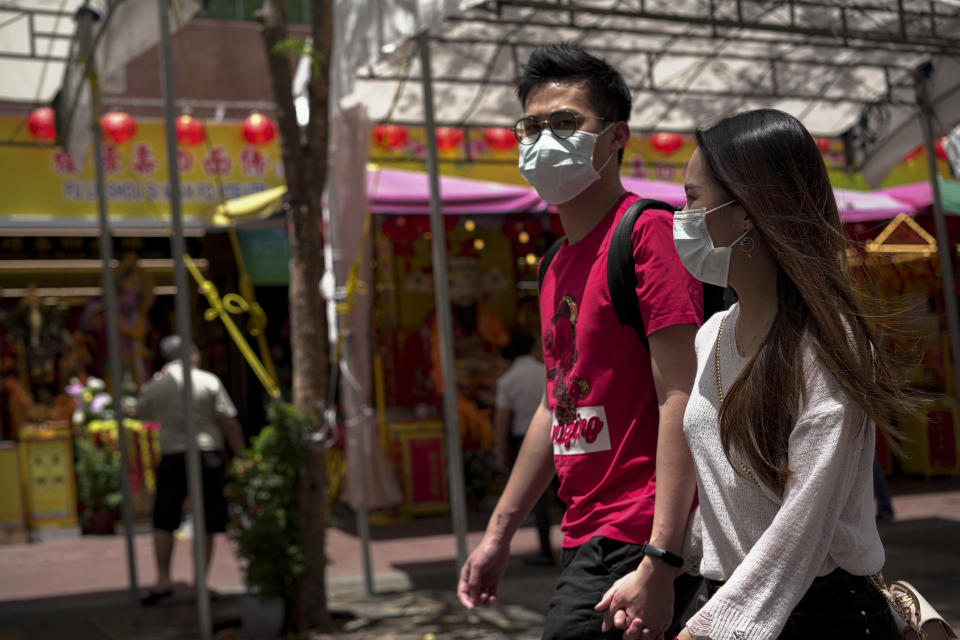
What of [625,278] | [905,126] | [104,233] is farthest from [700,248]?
[905,126]

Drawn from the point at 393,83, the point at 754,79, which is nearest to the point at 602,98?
the point at 393,83

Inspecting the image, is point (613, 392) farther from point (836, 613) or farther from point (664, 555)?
point (836, 613)

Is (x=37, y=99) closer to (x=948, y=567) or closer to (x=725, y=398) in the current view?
(x=948, y=567)

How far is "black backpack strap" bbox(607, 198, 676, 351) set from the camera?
2.53 metres

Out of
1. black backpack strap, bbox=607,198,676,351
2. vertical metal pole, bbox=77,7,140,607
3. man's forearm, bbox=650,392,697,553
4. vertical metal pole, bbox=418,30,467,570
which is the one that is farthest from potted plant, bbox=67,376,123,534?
man's forearm, bbox=650,392,697,553

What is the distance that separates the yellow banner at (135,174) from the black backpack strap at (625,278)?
11.6 meters

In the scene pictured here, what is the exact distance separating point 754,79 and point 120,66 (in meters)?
6.52

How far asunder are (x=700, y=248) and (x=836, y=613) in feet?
2.17

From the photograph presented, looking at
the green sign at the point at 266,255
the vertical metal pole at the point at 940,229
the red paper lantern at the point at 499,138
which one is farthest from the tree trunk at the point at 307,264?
the green sign at the point at 266,255

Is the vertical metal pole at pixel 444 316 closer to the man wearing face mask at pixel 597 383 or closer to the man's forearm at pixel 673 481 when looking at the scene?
the man wearing face mask at pixel 597 383

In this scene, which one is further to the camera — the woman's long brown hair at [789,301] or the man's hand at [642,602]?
the man's hand at [642,602]

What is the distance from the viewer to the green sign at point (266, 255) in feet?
46.6

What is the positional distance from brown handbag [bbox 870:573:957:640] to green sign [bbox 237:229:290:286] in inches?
501

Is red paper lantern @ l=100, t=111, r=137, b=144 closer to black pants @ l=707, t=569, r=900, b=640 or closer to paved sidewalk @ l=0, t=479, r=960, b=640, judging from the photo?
paved sidewalk @ l=0, t=479, r=960, b=640
